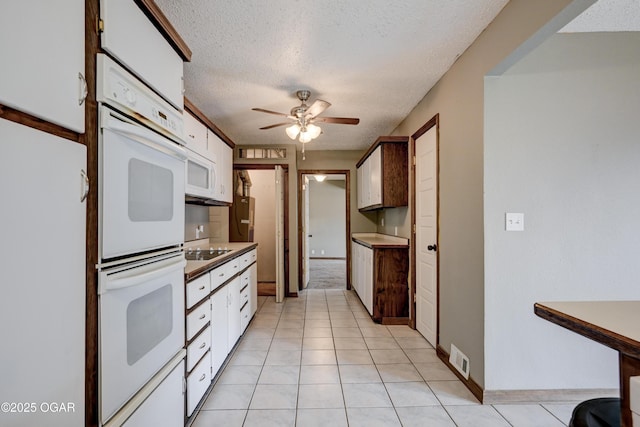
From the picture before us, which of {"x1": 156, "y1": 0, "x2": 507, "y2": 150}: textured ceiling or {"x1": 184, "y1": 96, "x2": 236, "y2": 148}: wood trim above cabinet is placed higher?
{"x1": 156, "y1": 0, "x2": 507, "y2": 150}: textured ceiling

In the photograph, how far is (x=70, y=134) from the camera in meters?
0.93

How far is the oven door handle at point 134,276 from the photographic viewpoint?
106 cm

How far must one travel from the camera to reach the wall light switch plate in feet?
6.45

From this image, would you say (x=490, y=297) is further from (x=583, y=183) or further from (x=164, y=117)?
(x=164, y=117)

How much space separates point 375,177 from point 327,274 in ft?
11.9

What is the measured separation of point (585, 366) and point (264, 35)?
10.00ft

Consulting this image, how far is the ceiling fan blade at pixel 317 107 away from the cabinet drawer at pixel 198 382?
220cm

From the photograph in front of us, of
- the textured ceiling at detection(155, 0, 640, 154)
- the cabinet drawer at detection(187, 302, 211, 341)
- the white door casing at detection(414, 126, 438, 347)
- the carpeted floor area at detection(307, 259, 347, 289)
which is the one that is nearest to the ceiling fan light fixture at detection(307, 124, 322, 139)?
the textured ceiling at detection(155, 0, 640, 154)

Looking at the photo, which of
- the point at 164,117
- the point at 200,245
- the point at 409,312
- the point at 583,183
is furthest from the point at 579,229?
the point at 200,245

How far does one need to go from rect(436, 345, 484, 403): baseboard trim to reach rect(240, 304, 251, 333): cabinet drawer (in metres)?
1.86

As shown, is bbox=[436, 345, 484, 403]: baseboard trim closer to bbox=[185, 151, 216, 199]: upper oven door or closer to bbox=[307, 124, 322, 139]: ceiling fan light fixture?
bbox=[307, 124, 322, 139]: ceiling fan light fixture

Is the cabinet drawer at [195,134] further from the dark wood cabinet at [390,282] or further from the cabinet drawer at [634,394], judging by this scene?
the cabinet drawer at [634,394]

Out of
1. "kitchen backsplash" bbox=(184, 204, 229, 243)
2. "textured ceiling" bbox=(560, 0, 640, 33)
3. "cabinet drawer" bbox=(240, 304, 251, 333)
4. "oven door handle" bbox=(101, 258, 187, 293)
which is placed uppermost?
"textured ceiling" bbox=(560, 0, 640, 33)

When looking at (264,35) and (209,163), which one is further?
(209,163)
